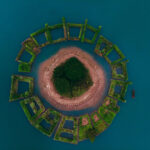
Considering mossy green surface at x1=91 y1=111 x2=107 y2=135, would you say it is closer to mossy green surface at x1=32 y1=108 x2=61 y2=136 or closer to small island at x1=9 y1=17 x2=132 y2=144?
small island at x1=9 y1=17 x2=132 y2=144

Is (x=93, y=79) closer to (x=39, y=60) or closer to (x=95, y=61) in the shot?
(x=95, y=61)

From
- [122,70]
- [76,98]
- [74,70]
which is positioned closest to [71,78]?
[74,70]

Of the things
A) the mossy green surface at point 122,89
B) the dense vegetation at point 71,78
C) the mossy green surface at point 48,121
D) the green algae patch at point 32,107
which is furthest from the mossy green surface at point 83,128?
the green algae patch at point 32,107

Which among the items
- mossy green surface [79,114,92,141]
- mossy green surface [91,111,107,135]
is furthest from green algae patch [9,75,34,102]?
mossy green surface [91,111,107,135]

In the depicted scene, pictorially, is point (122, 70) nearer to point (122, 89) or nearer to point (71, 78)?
point (122, 89)

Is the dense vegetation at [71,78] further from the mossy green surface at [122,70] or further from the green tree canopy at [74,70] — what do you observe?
the mossy green surface at [122,70]

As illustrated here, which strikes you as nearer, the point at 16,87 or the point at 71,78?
the point at 71,78

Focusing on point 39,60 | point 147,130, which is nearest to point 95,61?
point 39,60
